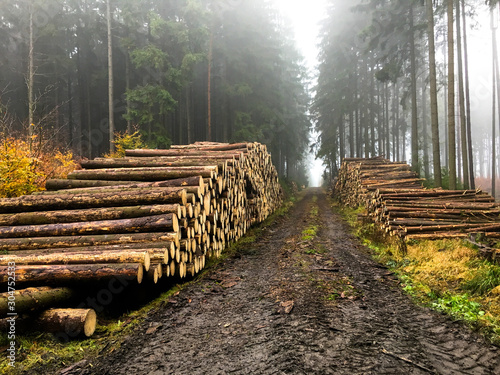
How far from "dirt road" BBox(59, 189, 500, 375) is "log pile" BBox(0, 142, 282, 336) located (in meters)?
0.85

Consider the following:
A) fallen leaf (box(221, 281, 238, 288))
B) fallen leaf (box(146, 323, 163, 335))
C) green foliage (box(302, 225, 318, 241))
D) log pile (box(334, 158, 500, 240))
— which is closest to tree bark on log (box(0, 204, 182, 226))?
fallen leaf (box(221, 281, 238, 288))

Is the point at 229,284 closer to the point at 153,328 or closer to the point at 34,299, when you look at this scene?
the point at 153,328

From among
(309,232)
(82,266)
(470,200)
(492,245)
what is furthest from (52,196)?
(470,200)

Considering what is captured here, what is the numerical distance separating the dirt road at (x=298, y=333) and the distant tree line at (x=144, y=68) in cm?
1619

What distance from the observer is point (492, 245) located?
664cm

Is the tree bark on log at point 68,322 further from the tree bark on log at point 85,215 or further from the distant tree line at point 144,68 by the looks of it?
the distant tree line at point 144,68

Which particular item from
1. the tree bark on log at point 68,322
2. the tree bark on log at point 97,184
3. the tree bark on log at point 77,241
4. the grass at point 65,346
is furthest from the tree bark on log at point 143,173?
the tree bark on log at point 68,322

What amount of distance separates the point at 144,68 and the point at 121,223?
785 inches

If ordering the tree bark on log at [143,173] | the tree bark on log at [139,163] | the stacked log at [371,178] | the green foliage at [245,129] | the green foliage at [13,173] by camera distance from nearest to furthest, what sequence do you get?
the tree bark on log at [143,173] < the green foliage at [13,173] < the tree bark on log at [139,163] < the stacked log at [371,178] < the green foliage at [245,129]

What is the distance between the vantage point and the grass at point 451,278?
3.90 m

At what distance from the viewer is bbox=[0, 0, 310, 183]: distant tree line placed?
19328 millimetres

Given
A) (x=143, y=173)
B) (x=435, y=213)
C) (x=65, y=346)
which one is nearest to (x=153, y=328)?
(x=65, y=346)

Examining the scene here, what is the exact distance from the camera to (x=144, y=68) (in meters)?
22.1

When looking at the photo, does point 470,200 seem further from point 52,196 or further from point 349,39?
point 349,39
